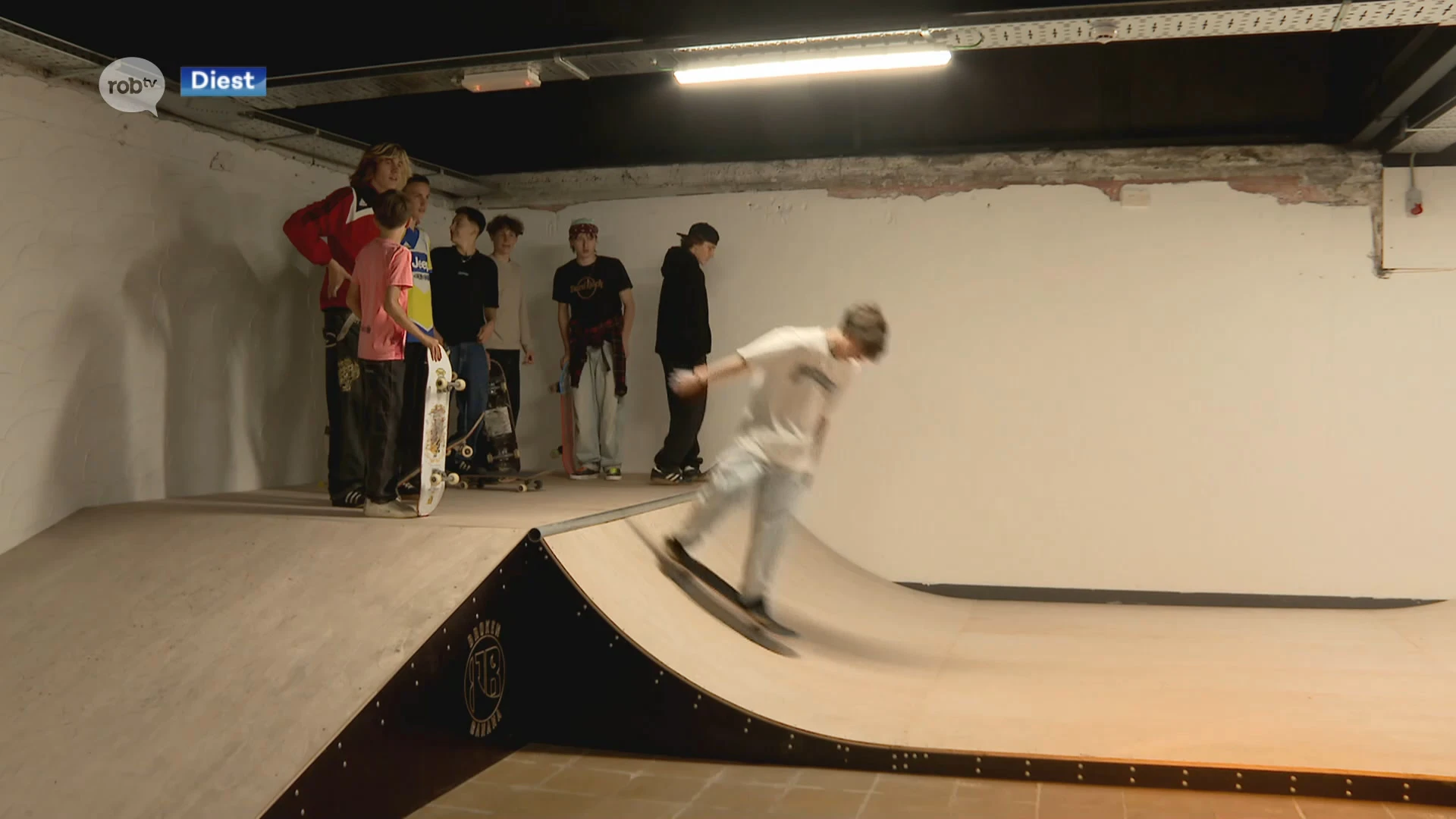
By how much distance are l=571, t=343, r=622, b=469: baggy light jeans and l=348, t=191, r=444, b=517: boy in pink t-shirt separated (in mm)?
2570

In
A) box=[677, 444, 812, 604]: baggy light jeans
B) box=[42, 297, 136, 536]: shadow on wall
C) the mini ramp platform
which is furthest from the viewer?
box=[42, 297, 136, 536]: shadow on wall

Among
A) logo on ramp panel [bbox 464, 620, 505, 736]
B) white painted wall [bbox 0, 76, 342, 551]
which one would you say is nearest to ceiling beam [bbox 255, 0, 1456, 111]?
white painted wall [bbox 0, 76, 342, 551]

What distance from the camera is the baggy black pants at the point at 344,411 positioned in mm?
4750

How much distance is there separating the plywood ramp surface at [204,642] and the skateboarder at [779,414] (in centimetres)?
82

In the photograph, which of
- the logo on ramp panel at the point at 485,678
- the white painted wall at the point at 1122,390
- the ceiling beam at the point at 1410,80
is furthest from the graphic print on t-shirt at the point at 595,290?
the ceiling beam at the point at 1410,80

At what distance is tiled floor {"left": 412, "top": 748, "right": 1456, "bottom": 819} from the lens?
292 cm

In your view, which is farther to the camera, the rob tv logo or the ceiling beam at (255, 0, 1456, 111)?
the rob tv logo

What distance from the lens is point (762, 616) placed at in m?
4.30

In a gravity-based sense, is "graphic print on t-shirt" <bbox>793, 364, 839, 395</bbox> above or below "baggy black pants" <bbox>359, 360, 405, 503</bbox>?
above

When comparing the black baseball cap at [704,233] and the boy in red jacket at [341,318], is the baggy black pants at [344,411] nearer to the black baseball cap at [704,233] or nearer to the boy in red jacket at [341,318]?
the boy in red jacket at [341,318]

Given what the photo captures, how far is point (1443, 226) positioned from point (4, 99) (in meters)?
7.57

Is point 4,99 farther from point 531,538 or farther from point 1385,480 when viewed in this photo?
point 1385,480

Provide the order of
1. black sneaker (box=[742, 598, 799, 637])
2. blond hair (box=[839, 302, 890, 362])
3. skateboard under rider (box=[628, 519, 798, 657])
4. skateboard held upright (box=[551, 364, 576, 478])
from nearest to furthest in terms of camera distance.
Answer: blond hair (box=[839, 302, 890, 362]) < skateboard under rider (box=[628, 519, 798, 657]) < black sneaker (box=[742, 598, 799, 637]) < skateboard held upright (box=[551, 364, 576, 478])

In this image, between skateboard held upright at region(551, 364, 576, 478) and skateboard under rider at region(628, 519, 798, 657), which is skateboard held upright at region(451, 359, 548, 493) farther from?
skateboard under rider at region(628, 519, 798, 657)
